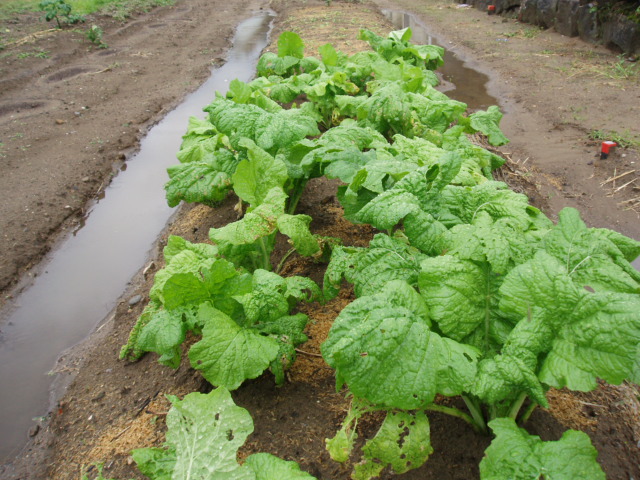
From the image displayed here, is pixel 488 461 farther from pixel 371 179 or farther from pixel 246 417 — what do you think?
pixel 371 179

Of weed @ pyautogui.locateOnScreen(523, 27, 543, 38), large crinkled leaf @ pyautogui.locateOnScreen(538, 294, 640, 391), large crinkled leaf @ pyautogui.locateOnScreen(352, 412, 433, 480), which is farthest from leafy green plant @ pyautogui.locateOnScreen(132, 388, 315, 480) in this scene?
weed @ pyautogui.locateOnScreen(523, 27, 543, 38)

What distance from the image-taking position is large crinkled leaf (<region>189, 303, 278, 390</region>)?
202 centimetres

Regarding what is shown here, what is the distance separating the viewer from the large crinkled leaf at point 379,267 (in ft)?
6.81

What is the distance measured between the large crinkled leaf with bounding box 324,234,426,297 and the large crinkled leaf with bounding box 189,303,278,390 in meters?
0.45

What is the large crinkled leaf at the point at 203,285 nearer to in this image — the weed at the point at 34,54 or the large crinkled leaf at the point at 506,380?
the large crinkled leaf at the point at 506,380

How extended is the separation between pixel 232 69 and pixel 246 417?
28.6ft

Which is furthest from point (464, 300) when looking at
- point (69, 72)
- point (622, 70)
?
point (69, 72)

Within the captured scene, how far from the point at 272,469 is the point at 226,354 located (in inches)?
22.9

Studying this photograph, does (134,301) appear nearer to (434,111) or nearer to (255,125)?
(255,125)

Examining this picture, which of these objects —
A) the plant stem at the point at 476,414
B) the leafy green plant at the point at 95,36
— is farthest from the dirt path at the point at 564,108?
the leafy green plant at the point at 95,36

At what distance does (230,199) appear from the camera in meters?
4.14

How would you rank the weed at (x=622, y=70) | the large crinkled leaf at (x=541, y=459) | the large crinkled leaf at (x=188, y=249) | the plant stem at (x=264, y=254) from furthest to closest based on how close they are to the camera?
the weed at (x=622, y=70), the plant stem at (x=264, y=254), the large crinkled leaf at (x=188, y=249), the large crinkled leaf at (x=541, y=459)

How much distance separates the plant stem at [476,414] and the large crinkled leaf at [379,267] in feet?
1.69

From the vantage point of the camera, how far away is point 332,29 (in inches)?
429
